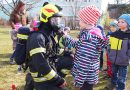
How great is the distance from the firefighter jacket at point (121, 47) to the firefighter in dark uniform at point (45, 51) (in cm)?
232

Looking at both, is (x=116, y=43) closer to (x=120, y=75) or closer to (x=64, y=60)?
(x=120, y=75)

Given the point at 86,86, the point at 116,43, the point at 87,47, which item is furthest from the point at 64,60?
the point at 116,43

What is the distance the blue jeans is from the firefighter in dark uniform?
7.63 ft

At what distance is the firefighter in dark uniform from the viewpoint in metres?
3.61

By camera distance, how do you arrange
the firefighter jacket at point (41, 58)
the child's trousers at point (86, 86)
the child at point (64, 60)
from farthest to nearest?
the child's trousers at point (86, 86) → the child at point (64, 60) → the firefighter jacket at point (41, 58)

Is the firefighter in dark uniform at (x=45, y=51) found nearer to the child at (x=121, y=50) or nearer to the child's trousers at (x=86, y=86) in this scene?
the child's trousers at (x=86, y=86)

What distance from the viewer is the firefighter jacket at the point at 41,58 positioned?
3.61 m

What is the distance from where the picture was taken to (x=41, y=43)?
11.9 feet

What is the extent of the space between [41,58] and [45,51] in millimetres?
121

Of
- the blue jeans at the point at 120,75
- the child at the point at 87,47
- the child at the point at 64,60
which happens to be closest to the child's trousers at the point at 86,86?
the child at the point at 87,47

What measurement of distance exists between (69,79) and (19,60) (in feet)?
11.5

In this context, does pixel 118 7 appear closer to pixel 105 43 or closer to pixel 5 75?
pixel 5 75

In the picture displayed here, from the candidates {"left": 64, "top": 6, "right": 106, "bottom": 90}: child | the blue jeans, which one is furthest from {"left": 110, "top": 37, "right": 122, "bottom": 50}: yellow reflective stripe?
{"left": 64, "top": 6, "right": 106, "bottom": 90}: child

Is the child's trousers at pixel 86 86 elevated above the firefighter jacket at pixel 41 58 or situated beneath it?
situated beneath
